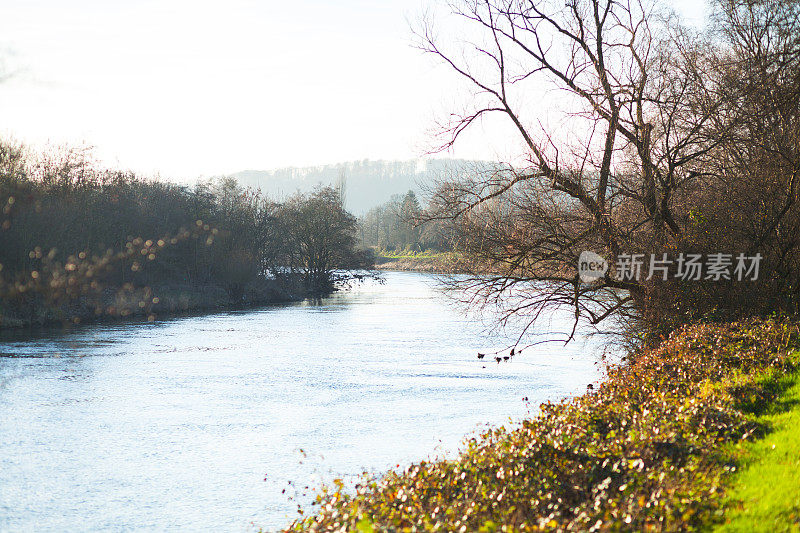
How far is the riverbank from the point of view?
1260 inches

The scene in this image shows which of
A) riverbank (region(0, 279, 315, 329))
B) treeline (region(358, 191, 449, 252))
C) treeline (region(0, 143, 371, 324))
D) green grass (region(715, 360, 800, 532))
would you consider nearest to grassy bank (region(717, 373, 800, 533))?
green grass (region(715, 360, 800, 532))

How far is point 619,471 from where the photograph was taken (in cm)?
759

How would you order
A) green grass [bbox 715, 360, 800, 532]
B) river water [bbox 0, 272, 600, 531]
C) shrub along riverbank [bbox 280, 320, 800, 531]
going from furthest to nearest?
river water [bbox 0, 272, 600, 531], shrub along riverbank [bbox 280, 320, 800, 531], green grass [bbox 715, 360, 800, 532]

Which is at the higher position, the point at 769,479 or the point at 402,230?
the point at 402,230

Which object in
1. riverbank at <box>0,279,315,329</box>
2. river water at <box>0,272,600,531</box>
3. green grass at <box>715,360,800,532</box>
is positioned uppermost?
green grass at <box>715,360,800,532</box>

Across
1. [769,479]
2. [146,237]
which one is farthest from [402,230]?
[769,479]

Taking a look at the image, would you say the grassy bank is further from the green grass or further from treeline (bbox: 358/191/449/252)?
treeline (bbox: 358/191/449/252)

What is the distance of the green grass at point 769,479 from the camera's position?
5.79 meters

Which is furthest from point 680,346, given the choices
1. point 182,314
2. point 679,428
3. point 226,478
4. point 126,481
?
point 182,314

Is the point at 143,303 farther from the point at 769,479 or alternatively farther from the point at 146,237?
the point at 769,479

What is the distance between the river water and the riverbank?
3242 mm

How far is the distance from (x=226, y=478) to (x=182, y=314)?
29.6m

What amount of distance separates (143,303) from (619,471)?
115 feet

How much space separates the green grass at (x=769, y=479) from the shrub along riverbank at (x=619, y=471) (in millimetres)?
26
